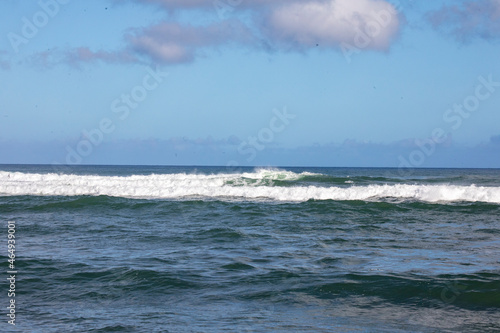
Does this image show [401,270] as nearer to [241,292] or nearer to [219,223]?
[241,292]

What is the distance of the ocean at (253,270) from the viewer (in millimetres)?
6680

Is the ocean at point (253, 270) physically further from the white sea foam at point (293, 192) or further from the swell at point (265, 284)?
the white sea foam at point (293, 192)

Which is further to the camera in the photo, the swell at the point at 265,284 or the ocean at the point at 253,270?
the swell at the point at 265,284

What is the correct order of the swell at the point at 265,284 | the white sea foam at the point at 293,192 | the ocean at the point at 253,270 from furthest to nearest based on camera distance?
1. the white sea foam at the point at 293,192
2. the swell at the point at 265,284
3. the ocean at the point at 253,270

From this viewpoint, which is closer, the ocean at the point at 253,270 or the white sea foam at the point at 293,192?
the ocean at the point at 253,270

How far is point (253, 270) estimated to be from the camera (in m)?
9.27

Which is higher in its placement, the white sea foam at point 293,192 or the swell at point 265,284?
the white sea foam at point 293,192

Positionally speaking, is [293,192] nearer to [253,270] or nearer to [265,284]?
[253,270]

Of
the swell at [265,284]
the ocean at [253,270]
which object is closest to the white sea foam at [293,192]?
the ocean at [253,270]

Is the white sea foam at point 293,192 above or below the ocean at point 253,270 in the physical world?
above

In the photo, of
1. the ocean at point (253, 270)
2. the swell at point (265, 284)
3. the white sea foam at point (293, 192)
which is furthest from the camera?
the white sea foam at point (293, 192)

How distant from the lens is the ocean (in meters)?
6.68

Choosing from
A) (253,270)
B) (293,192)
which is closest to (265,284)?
(253,270)

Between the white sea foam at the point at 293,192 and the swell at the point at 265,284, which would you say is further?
the white sea foam at the point at 293,192
